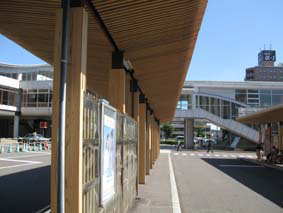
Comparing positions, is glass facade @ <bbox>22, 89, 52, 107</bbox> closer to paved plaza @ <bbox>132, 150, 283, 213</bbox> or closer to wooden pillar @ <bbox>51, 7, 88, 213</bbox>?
paved plaza @ <bbox>132, 150, 283, 213</bbox>

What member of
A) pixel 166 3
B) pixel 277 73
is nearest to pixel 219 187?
pixel 166 3

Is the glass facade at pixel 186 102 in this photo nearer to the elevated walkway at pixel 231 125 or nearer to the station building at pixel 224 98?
the station building at pixel 224 98

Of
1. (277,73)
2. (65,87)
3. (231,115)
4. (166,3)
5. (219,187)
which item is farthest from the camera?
(277,73)

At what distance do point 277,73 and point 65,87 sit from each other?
17182 cm

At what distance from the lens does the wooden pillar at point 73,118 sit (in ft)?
14.7

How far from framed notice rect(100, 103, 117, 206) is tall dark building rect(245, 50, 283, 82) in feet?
526

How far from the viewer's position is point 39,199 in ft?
35.7

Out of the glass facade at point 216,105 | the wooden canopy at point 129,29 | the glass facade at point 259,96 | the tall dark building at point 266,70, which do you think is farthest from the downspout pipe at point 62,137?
the tall dark building at point 266,70

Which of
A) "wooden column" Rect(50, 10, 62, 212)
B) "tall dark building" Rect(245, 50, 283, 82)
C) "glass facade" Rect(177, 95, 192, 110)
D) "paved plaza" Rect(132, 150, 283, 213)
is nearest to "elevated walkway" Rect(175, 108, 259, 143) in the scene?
"glass facade" Rect(177, 95, 192, 110)

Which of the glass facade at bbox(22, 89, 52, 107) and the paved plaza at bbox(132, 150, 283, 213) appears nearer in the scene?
the paved plaza at bbox(132, 150, 283, 213)

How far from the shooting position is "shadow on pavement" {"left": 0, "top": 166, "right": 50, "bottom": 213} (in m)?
9.74

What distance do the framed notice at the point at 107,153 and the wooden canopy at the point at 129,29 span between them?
5.14 feet

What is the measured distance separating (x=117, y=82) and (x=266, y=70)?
165 meters

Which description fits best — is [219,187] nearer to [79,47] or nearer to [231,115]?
[79,47]
